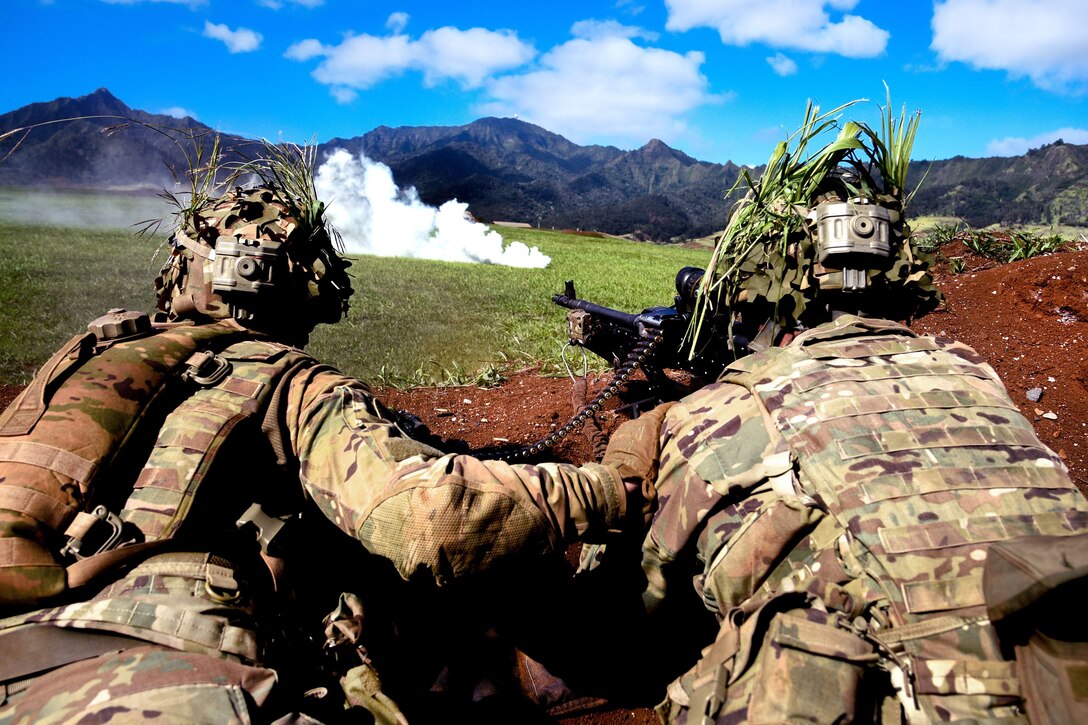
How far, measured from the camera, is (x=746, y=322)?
3.57 metres

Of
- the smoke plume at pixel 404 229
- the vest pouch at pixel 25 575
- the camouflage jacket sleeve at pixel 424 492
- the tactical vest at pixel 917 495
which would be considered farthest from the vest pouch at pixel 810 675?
the smoke plume at pixel 404 229

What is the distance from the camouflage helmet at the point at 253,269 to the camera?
118 inches

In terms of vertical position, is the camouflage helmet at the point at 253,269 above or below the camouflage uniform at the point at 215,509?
above

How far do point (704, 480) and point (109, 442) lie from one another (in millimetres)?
2081

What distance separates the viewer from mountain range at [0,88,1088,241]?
24328 millimetres

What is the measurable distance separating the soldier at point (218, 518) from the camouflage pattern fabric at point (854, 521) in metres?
0.44

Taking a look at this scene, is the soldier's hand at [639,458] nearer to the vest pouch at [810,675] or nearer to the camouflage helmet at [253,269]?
the vest pouch at [810,675]

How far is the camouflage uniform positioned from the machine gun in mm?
1995

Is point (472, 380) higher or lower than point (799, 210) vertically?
lower

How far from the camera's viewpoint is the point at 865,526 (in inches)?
80.2

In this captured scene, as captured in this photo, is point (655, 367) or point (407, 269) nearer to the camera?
point (655, 367)

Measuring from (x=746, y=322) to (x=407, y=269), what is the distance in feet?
43.9

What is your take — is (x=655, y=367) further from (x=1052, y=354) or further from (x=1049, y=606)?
(x=1052, y=354)

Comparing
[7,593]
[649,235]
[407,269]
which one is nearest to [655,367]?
[7,593]
